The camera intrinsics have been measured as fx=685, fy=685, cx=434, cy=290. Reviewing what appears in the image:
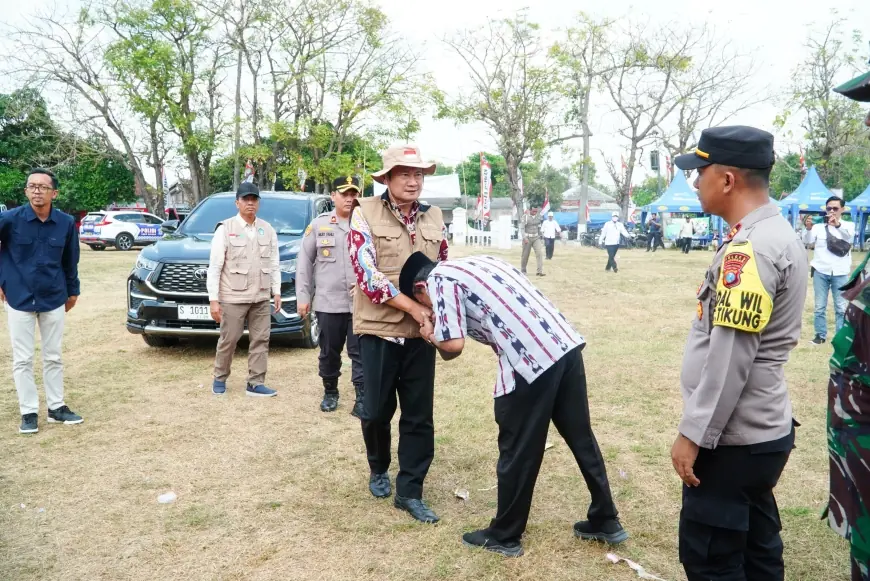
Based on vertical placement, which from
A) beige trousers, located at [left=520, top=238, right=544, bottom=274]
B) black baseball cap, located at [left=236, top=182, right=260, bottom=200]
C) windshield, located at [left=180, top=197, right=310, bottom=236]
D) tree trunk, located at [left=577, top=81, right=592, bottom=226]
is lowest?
beige trousers, located at [left=520, top=238, right=544, bottom=274]

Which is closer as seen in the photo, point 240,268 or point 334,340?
point 334,340

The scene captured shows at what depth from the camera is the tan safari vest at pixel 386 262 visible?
3.70m

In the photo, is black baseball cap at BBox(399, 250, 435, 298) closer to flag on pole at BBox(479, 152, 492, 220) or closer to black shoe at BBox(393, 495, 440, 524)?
black shoe at BBox(393, 495, 440, 524)

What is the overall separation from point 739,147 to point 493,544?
7.17 ft

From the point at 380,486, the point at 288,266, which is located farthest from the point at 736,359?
the point at 288,266

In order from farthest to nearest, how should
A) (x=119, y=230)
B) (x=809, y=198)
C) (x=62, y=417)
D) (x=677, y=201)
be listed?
(x=677, y=201), (x=809, y=198), (x=119, y=230), (x=62, y=417)

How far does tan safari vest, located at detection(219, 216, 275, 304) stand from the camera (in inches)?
246

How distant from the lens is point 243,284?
6.27 metres

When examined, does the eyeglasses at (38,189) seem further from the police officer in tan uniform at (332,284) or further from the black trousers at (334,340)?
the black trousers at (334,340)

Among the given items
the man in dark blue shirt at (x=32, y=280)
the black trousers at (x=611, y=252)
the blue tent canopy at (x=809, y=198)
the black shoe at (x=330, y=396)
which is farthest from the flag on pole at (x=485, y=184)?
the man in dark blue shirt at (x=32, y=280)

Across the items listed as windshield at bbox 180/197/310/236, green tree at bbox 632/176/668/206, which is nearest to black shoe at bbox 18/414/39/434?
windshield at bbox 180/197/310/236

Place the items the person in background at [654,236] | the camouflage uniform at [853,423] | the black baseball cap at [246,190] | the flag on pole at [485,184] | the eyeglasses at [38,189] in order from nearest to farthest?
1. the camouflage uniform at [853,423]
2. the eyeglasses at [38,189]
3. the black baseball cap at [246,190]
4. the flag on pole at [485,184]
5. the person in background at [654,236]

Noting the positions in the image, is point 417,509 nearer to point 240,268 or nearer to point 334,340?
point 334,340

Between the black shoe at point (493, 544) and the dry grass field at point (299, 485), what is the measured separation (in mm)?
59
